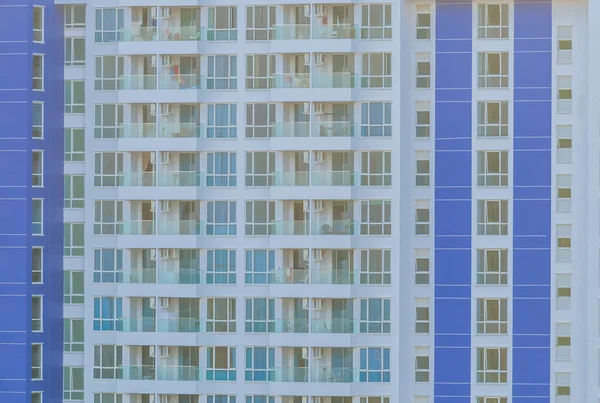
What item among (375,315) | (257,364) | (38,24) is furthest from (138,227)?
(375,315)

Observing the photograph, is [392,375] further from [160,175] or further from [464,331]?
[160,175]

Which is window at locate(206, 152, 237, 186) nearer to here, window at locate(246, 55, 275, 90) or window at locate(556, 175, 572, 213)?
window at locate(246, 55, 275, 90)

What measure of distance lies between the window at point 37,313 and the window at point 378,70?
15260 millimetres

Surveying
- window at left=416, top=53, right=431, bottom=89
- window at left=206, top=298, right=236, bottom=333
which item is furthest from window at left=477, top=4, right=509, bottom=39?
window at left=206, top=298, right=236, bottom=333

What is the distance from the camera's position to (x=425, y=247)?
47.2 metres

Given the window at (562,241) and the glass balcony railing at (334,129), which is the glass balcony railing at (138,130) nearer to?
the glass balcony railing at (334,129)

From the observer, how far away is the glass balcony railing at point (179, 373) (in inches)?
1871

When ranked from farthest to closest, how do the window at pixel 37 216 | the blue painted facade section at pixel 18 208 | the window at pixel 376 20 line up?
the window at pixel 376 20 < the window at pixel 37 216 < the blue painted facade section at pixel 18 208

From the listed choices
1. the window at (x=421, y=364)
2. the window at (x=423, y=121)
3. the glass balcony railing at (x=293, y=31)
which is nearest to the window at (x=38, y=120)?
the glass balcony railing at (x=293, y=31)

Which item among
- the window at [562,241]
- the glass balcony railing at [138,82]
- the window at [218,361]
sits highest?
the glass balcony railing at [138,82]

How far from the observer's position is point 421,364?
47375 mm

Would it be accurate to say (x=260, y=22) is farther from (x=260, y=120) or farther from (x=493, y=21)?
(x=493, y=21)

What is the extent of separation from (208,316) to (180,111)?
8.21m

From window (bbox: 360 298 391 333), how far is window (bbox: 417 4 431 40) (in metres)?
10.4
